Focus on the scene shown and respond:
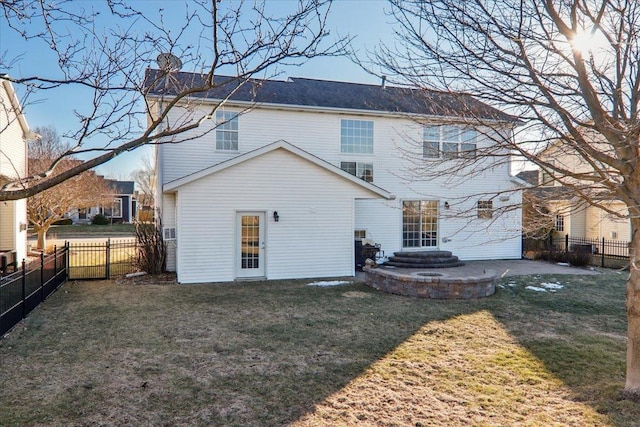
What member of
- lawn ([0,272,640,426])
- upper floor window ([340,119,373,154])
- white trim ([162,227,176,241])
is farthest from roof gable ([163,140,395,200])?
lawn ([0,272,640,426])

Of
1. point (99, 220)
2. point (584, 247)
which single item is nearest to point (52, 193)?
point (99, 220)

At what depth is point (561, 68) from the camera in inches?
198

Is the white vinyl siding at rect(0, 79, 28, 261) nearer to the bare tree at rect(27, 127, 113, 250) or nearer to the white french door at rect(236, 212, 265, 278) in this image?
the bare tree at rect(27, 127, 113, 250)

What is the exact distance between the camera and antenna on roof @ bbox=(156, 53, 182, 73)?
4512mm

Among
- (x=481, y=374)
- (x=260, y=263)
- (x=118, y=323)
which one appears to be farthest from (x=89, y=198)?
(x=481, y=374)

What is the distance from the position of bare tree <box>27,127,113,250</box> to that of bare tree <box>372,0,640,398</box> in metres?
17.4

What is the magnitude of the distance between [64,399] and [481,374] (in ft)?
16.8

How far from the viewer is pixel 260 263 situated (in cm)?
1308

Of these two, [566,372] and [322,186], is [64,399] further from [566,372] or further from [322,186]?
[322,186]

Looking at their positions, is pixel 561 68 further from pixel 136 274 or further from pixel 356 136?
pixel 136 274

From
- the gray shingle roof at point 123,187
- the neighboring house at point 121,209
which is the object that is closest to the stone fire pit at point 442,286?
the neighboring house at point 121,209

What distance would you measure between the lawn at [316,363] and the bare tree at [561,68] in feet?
4.24

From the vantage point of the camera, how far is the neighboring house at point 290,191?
40.6 ft

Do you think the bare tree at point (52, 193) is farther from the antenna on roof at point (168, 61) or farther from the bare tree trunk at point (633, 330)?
the bare tree trunk at point (633, 330)
